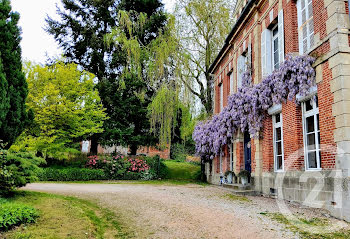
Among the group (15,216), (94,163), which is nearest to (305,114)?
(15,216)

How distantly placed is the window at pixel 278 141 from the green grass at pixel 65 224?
5.77 metres

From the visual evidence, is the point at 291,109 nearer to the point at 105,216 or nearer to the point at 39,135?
the point at 105,216

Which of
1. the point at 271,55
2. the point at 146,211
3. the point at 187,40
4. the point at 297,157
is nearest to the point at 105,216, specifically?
the point at 146,211

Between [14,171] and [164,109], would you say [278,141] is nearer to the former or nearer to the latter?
[14,171]

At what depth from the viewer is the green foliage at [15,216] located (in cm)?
453

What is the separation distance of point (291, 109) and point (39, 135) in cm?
1212

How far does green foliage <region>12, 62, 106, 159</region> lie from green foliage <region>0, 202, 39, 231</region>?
8813 millimetres

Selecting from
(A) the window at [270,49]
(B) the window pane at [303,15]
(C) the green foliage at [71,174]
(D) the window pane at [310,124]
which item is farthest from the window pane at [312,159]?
(C) the green foliage at [71,174]

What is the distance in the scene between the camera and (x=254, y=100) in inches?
398

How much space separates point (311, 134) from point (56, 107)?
11741mm

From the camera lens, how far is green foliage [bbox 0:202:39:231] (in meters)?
4.53

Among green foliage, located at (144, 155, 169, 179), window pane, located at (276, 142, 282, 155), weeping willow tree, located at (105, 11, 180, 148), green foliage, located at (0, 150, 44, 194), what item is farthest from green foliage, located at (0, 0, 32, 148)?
green foliage, located at (144, 155, 169, 179)

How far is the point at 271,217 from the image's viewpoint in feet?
19.7

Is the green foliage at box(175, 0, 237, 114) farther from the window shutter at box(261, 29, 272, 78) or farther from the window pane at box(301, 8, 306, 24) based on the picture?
the window pane at box(301, 8, 306, 24)
